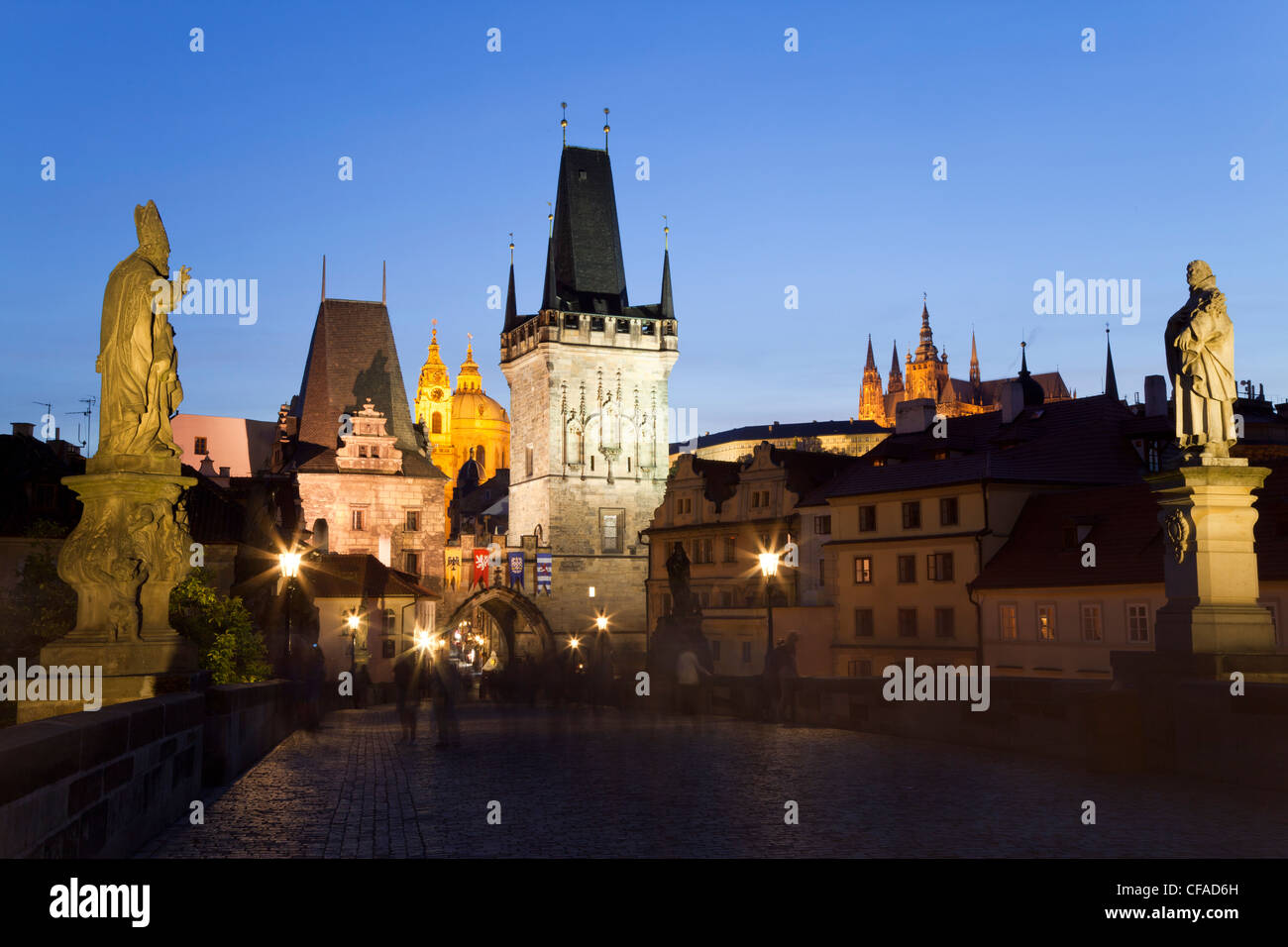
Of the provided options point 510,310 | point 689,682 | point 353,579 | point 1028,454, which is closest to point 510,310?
point 510,310

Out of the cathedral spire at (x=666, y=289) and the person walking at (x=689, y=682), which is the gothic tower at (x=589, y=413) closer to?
the cathedral spire at (x=666, y=289)

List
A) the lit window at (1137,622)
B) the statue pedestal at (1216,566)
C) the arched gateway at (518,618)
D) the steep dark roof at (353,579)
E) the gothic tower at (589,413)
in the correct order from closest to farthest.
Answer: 1. the statue pedestal at (1216,566)
2. the lit window at (1137,622)
3. the steep dark roof at (353,579)
4. the arched gateway at (518,618)
5. the gothic tower at (589,413)

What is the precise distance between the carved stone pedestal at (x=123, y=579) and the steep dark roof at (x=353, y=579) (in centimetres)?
4372

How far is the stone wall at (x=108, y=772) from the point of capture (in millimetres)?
6242

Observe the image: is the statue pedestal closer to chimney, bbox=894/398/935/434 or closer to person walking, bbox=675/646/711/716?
person walking, bbox=675/646/711/716

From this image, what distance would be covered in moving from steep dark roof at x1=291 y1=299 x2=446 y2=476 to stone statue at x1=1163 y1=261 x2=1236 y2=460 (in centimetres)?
6565

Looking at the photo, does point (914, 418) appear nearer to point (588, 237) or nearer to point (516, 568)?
point (516, 568)

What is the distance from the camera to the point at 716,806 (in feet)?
39.7

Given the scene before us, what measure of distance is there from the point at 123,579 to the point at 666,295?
81.9m

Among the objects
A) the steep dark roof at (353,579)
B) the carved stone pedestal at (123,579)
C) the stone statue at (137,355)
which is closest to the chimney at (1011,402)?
the steep dark roof at (353,579)

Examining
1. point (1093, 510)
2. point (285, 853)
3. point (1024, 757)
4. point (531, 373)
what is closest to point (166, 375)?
point (285, 853)
